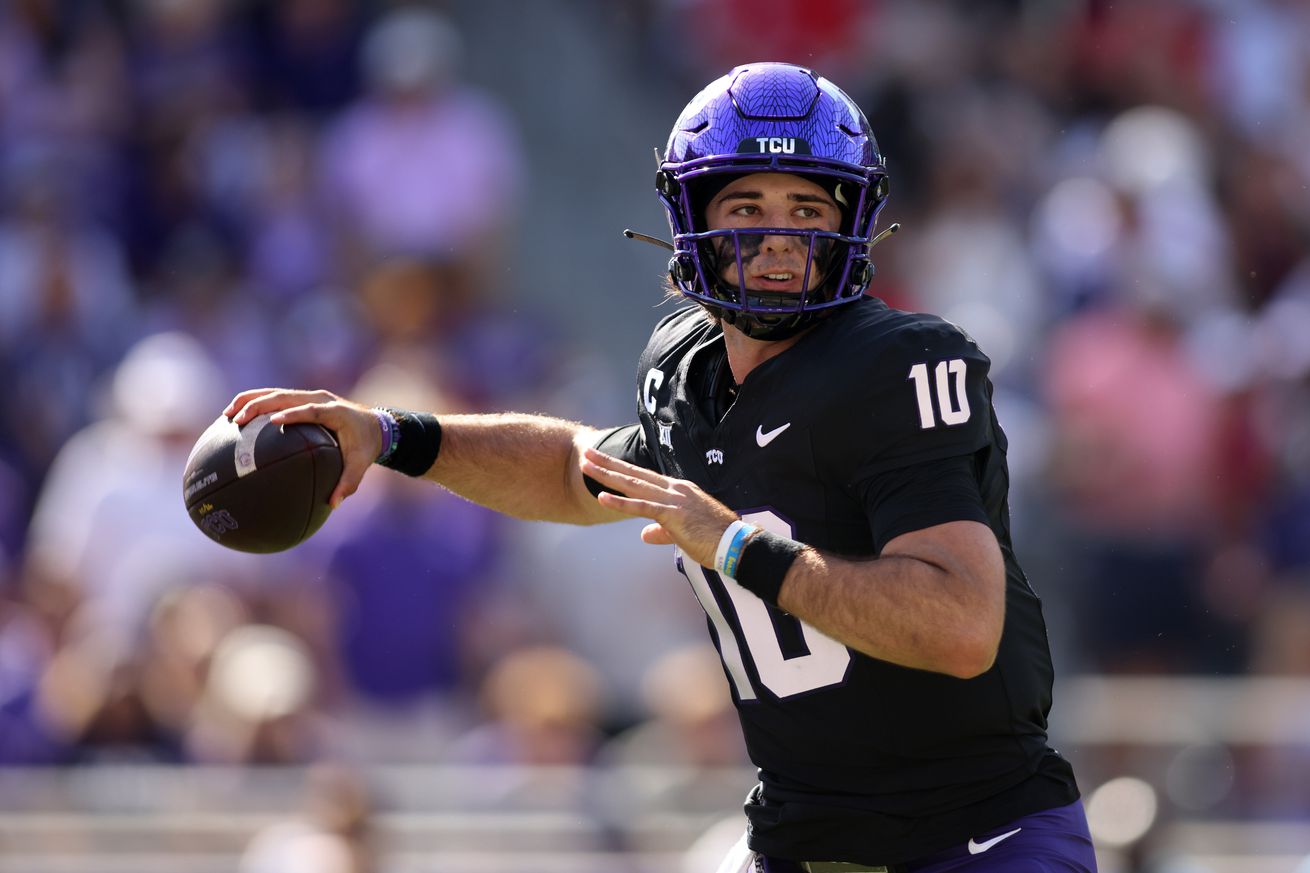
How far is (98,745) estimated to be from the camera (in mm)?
7602

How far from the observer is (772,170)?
154 inches

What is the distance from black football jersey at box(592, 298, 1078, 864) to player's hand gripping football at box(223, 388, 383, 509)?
0.83 m

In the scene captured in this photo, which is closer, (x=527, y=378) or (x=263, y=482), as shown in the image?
(x=263, y=482)

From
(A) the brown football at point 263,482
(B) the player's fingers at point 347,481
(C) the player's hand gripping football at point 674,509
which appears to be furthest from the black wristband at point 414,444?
(C) the player's hand gripping football at point 674,509

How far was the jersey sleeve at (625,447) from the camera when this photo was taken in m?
4.39

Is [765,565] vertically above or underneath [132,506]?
underneath

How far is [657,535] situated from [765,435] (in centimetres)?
30

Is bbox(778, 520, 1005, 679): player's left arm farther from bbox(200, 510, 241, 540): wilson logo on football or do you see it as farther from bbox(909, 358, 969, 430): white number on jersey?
bbox(200, 510, 241, 540): wilson logo on football

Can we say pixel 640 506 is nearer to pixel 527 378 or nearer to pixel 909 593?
pixel 909 593

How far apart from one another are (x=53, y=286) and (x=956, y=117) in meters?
4.37

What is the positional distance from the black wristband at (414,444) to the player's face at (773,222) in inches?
34.7

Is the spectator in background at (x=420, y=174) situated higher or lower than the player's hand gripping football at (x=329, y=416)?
higher

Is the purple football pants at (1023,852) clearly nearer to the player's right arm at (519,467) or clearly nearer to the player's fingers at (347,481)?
the player's right arm at (519,467)

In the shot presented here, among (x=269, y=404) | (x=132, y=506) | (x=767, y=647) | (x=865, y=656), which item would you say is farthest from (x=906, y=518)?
(x=132, y=506)
